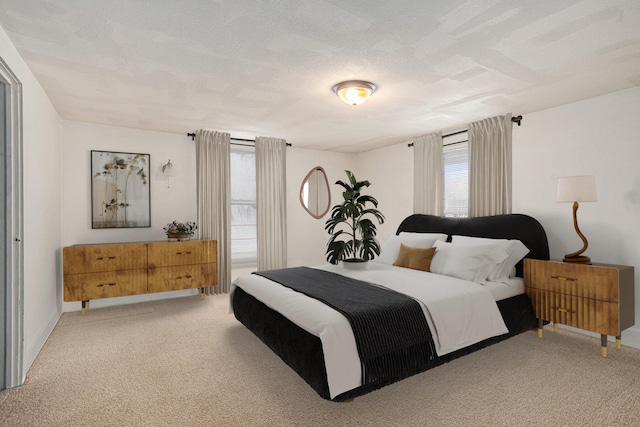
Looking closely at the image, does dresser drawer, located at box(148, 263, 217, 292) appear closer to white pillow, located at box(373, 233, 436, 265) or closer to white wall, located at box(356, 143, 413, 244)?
white pillow, located at box(373, 233, 436, 265)

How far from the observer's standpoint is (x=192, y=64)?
2594 mm

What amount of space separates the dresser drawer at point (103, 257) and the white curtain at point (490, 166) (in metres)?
4.18

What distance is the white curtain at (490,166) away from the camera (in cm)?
400

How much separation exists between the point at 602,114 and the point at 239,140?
14.4ft

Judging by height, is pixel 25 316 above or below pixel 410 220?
below

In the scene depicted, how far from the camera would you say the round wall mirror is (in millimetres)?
5984

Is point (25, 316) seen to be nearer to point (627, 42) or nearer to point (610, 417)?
point (610, 417)

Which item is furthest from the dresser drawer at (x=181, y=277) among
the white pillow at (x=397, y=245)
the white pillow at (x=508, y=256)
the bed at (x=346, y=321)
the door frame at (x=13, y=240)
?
the white pillow at (x=508, y=256)

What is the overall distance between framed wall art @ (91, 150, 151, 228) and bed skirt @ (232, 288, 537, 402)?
2.02 meters

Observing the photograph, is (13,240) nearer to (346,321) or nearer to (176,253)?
(176,253)

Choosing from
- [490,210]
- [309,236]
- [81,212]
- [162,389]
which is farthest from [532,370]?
[81,212]

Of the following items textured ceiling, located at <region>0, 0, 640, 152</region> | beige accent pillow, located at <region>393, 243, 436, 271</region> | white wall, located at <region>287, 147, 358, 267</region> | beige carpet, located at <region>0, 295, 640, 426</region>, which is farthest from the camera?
white wall, located at <region>287, 147, 358, 267</region>

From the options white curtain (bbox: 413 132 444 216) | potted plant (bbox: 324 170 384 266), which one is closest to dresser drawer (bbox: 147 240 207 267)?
potted plant (bbox: 324 170 384 266)

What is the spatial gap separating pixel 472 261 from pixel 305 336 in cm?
195
